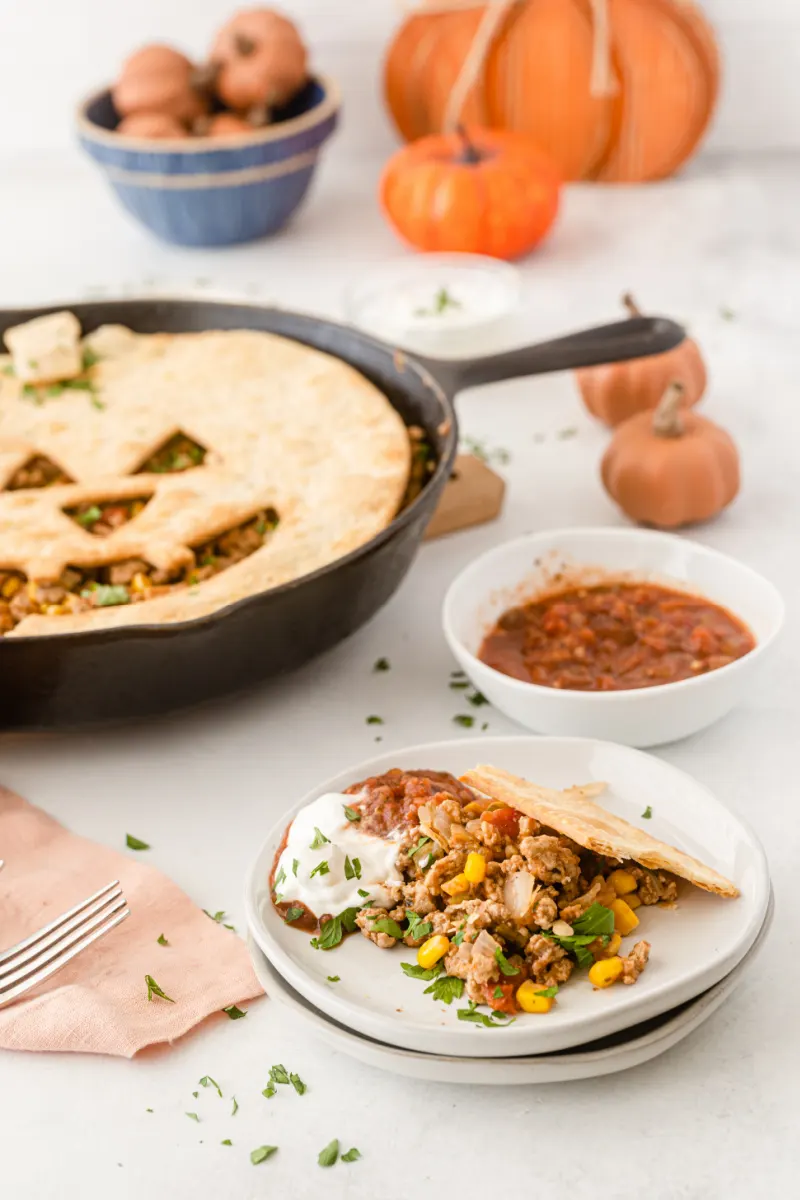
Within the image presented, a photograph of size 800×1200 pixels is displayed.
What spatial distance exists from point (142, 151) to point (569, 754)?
2.98 metres

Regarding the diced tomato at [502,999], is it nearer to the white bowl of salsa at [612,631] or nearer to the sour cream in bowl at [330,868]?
the sour cream in bowl at [330,868]

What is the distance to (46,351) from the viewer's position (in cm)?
322

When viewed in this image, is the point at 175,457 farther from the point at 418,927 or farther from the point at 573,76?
the point at 573,76

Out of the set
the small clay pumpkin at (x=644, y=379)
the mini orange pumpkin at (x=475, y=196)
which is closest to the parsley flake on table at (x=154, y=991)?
the small clay pumpkin at (x=644, y=379)

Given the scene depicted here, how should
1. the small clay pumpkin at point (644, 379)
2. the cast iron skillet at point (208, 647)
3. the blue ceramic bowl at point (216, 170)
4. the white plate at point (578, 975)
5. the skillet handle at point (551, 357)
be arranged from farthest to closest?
1. the blue ceramic bowl at point (216, 170)
2. the small clay pumpkin at point (644, 379)
3. the skillet handle at point (551, 357)
4. the cast iron skillet at point (208, 647)
5. the white plate at point (578, 975)

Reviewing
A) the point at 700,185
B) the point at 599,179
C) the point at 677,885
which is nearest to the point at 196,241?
the point at 599,179

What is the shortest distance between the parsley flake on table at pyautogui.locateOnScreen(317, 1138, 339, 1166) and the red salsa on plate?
95 cm

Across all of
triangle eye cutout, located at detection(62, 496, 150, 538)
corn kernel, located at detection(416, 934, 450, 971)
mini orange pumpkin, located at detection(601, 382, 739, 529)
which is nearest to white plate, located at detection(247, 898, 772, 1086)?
corn kernel, located at detection(416, 934, 450, 971)

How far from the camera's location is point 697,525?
3180 mm

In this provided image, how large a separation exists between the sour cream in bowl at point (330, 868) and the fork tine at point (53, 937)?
0.27 metres

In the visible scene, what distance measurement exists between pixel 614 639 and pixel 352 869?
33.6 inches

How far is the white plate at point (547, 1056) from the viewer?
1709 millimetres

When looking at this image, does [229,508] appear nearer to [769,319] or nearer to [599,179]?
[769,319]

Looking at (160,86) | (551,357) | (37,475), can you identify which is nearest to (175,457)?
(37,475)
